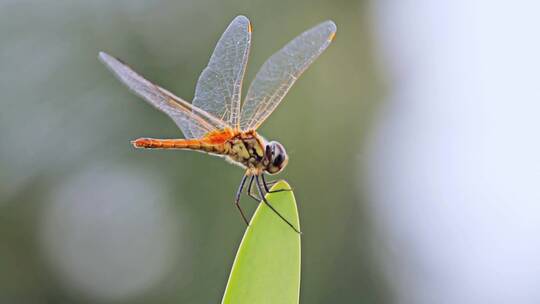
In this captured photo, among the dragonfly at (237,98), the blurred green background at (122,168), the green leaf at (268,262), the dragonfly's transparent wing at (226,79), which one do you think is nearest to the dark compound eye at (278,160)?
the dragonfly at (237,98)

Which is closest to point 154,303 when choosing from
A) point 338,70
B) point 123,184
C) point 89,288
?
point 89,288

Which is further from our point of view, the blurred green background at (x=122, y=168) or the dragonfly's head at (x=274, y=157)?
the blurred green background at (x=122, y=168)

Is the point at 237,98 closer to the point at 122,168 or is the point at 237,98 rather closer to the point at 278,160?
the point at 278,160

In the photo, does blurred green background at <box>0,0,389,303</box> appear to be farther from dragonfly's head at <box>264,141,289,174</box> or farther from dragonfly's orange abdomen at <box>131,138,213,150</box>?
dragonfly's head at <box>264,141,289,174</box>

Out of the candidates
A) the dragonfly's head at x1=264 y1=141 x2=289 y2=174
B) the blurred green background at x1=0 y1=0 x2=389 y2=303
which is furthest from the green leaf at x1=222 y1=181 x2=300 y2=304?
the blurred green background at x1=0 y1=0 x2=389 y2=303

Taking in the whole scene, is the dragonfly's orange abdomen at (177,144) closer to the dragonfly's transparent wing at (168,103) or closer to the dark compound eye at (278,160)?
the dragonfly's transparent wing at (168,103)
